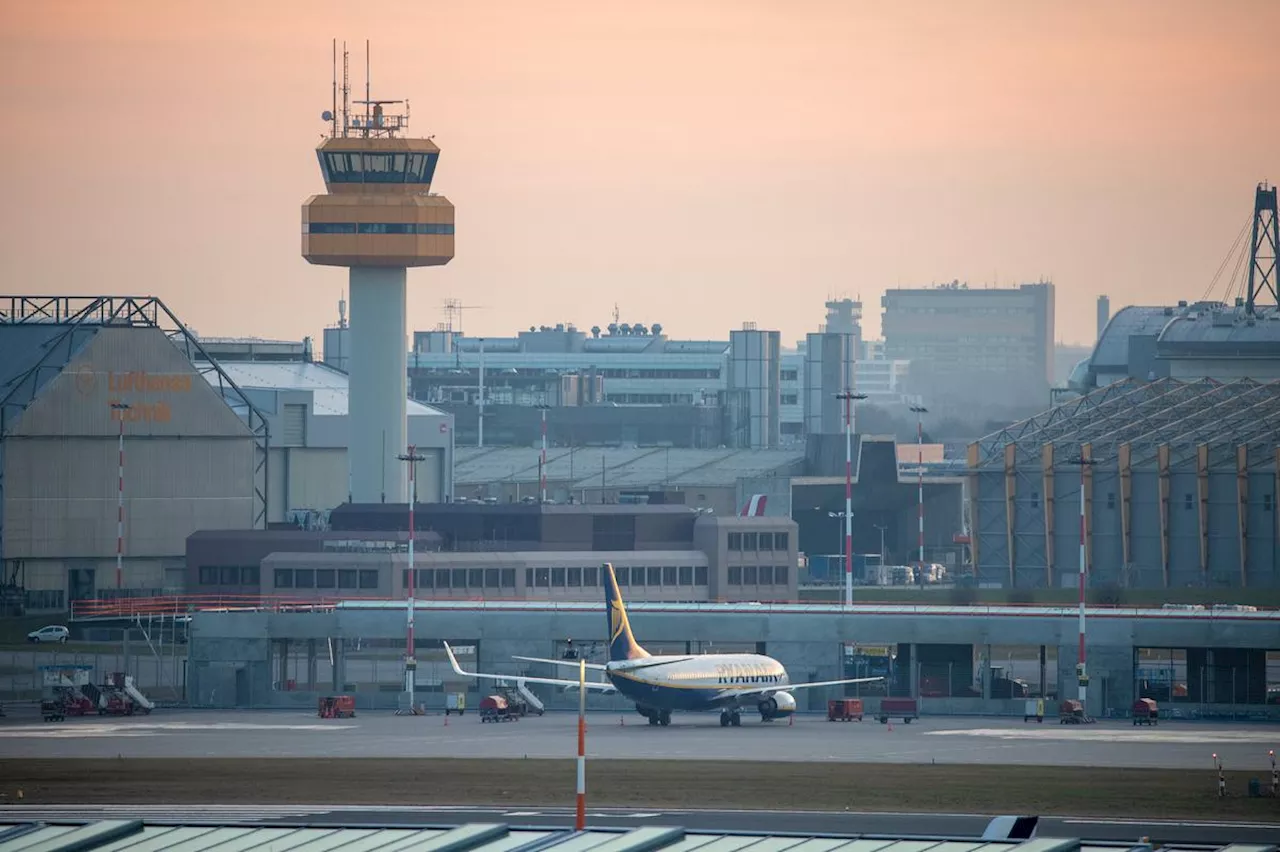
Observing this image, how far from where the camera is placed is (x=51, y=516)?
5418 inches

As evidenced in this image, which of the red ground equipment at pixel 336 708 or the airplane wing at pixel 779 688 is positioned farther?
the red ground equipment at pixel 336 708

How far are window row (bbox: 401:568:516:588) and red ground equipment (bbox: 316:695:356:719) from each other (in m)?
27.2

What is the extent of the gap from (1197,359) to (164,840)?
155115mm

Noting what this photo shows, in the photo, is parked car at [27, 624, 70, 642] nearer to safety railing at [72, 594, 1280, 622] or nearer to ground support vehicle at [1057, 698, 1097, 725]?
safety railing at [72, 594, 1280, 622]

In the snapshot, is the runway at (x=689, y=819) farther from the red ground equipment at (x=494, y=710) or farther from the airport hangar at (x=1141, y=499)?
the airport hangar at (x=1141, y=499)

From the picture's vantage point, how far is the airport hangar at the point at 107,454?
137375mm

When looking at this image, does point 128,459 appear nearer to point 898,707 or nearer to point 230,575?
point 230,575

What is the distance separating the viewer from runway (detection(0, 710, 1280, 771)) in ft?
267

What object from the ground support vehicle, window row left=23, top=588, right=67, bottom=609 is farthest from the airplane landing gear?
window row left=23, top=588, right=67, bottom=609

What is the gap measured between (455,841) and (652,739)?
4640cm

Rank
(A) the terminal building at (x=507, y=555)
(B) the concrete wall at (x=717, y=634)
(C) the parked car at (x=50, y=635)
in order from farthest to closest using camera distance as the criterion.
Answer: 1. (C) the parked car at (x=50, y=635)
2. (A) the terminal building at (x=507, y=555)
3. (B) the concrete wall at (x=717, y=634)

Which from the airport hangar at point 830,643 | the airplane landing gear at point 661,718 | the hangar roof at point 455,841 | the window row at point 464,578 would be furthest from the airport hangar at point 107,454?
the hangar roof at point 455,841

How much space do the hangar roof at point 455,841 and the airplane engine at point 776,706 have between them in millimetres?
51687

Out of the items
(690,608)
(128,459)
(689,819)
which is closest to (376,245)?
(128,459)
